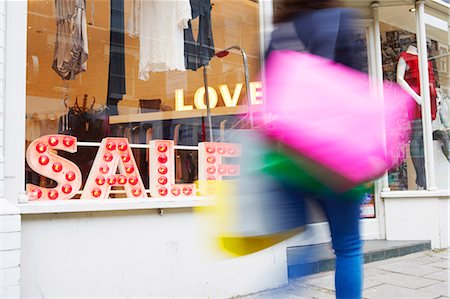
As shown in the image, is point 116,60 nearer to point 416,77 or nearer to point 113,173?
point 113,173

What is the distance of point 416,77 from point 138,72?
368 cm

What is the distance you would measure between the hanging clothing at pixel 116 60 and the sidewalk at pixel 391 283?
2290 mm

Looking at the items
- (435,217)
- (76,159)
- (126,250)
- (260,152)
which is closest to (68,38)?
(76,159)

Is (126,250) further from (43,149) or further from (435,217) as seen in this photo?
(435,217)

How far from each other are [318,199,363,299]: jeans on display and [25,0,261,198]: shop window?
214cm

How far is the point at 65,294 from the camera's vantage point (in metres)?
3.05

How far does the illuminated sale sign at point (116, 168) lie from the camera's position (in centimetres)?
317

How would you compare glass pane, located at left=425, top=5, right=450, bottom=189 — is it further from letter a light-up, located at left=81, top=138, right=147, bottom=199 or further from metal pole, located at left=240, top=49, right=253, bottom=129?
letter a light-up, located at left=81, top=138, right=147, bottom=199

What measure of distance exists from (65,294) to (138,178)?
39.2 inches

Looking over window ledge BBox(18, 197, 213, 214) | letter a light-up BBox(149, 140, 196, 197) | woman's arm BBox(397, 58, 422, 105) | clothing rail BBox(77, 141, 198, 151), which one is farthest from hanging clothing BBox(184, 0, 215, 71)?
woman's arm BBox(397, 58, 422, 105)

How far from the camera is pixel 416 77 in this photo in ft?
19.7

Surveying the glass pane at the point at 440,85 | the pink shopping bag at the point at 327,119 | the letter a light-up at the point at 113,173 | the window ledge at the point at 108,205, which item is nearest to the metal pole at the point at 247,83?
the window ledge at the point at 108,205

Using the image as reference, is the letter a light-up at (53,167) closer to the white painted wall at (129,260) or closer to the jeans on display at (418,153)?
the white painted wall at (129,260)

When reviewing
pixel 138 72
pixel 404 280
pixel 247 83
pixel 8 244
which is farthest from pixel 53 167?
pixel 404 280
